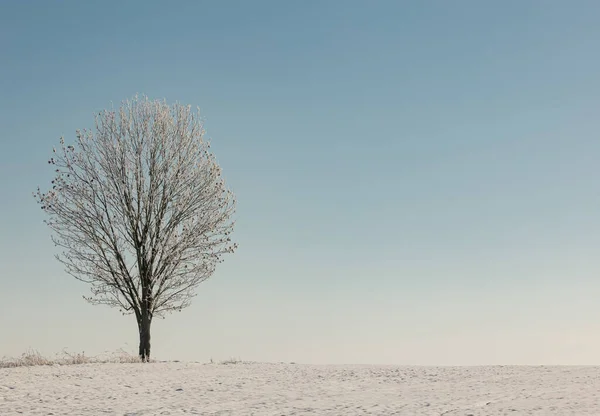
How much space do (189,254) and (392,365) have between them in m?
8.99

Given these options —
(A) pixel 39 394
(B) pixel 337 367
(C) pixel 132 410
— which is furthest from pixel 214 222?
(C) pixel 132 410

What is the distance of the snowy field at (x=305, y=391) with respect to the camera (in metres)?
7.52

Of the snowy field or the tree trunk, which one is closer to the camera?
the snowy field

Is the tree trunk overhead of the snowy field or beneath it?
overhead

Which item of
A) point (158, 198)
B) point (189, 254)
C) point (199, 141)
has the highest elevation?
point (199, 141)

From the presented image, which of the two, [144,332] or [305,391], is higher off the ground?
[144,332]

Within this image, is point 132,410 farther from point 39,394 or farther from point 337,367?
point 337,367

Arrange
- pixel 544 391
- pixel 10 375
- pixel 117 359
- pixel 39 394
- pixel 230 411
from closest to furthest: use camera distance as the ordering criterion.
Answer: pixel 230 411
pixel 544 391
pixel 39 394
pixel 10 375
pixel 117 359

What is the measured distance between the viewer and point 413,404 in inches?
303

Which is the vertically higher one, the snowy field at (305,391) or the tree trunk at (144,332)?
the tree trunk at (144,332)

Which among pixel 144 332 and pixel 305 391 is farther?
pixel 144 332

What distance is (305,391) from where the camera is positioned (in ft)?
30.1

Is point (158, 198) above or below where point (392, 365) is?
above

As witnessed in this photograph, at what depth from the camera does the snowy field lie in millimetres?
7520
